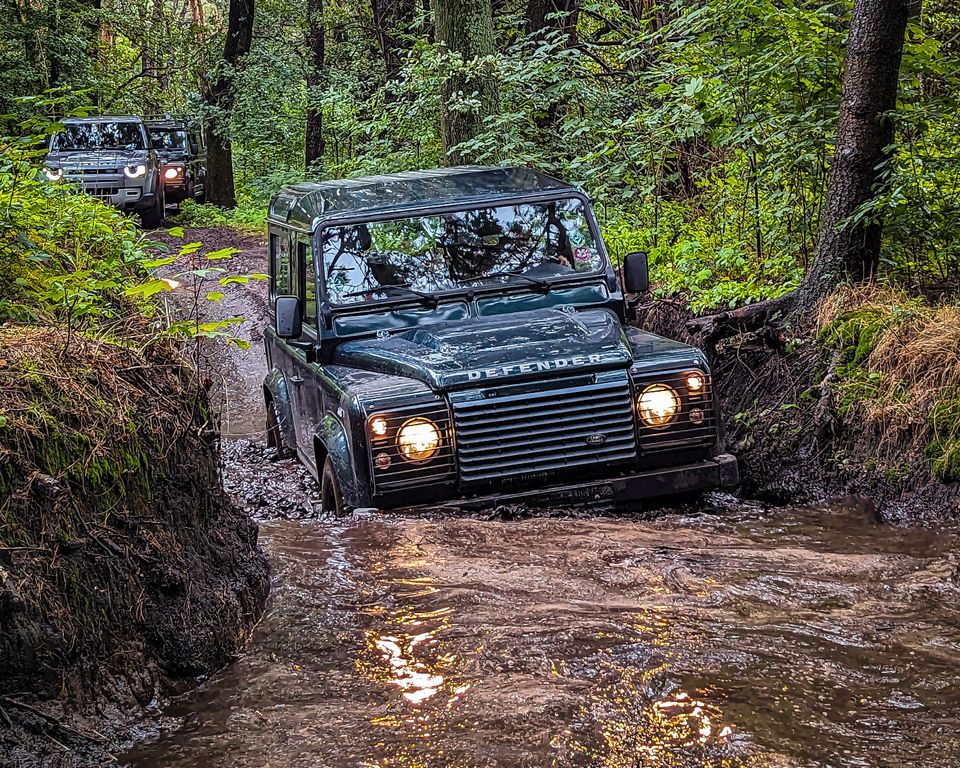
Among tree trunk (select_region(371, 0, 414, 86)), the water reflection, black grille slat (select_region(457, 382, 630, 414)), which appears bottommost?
the water reflection

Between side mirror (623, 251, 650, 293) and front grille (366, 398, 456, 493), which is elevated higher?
side mirror (623, 251, 650, 293)

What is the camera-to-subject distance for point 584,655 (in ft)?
12.3

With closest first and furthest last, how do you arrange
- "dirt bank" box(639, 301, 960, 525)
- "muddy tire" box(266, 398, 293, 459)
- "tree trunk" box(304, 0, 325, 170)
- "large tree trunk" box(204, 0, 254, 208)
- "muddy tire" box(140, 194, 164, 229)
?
"dirt bank" box(639, 301, 960, 525), "muddy tire" box(266, 398, 293, 459), "muddy tire" box(140, 194, 164, 229), "large tree trunk" box(204, 0, 254, 208), "tree trunk" box(304, 0, 325, 170)

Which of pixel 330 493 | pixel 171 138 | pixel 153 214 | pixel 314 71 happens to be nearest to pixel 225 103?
pixel 171 138

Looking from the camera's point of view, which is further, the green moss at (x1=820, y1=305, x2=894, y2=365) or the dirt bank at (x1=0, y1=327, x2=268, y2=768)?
the green moss at (x1=820, y1=305, x2=894, y2=365)

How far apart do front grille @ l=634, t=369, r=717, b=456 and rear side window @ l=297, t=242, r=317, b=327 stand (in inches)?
83.5

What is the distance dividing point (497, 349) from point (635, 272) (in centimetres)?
134

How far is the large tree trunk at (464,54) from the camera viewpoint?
43.1 feet

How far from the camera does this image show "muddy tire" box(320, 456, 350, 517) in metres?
5.95

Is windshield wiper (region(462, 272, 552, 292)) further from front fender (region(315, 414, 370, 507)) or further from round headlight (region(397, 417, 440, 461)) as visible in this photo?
round headlight (region(397, 417, 440, 461))

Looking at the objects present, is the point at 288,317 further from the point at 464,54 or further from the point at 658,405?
the point at 464,54

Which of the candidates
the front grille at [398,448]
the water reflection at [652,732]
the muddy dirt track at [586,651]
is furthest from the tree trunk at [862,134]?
the water reflection at [652,732]

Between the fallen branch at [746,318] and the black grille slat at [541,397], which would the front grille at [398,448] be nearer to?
the black grille slat at [541,397]

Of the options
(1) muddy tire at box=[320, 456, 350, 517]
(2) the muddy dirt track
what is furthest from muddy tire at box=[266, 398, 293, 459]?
(2) the muddy dirt track
